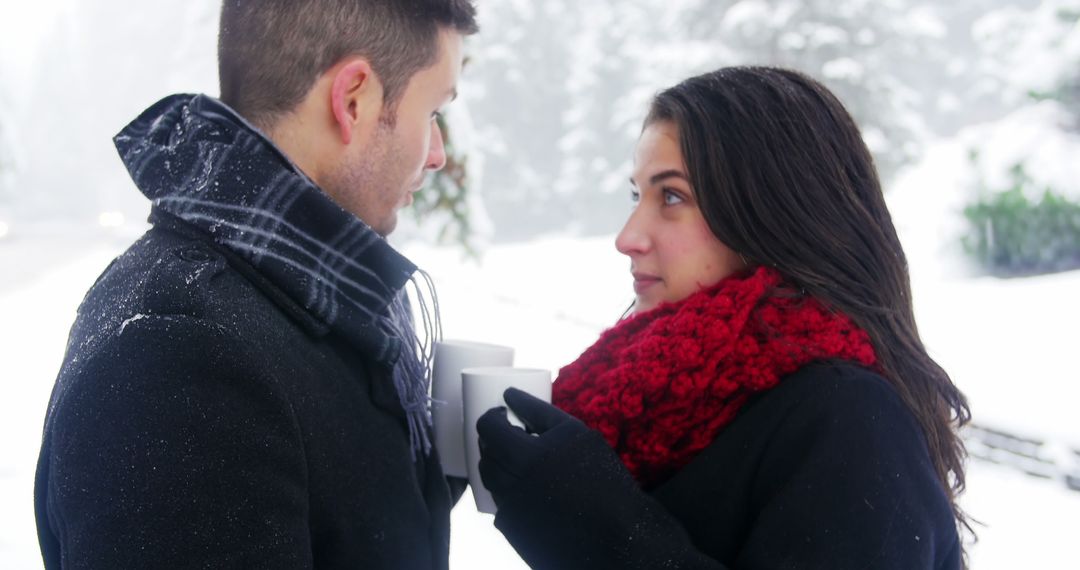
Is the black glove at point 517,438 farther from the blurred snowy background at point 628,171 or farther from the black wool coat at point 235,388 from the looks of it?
the blurred snowy background at point 628,171

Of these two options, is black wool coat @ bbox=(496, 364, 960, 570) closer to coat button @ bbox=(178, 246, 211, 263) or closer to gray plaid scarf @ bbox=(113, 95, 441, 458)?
gray plaid scarf @ bbox=(113, 95, 441, 458)

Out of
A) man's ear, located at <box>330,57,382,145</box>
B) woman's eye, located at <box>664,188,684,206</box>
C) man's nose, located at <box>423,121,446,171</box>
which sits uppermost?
man's ear, located at <box>330,57,382,145</box>

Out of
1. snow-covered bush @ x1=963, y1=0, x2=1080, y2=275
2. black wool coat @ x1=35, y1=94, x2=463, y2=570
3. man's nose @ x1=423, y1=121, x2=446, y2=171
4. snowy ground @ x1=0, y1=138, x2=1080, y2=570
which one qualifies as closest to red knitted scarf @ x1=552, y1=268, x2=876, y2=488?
black wool coat @ x1=35, y1=94, x2=463, y2=570

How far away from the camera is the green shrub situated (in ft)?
34.4

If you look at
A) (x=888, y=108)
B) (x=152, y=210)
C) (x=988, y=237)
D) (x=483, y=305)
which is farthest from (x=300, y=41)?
(x=888, y=108)

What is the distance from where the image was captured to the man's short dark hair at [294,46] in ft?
5.17

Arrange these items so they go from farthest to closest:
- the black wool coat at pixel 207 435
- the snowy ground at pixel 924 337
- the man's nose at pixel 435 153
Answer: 1. the snowy ground at pixel 924 337
2. the man's nose at pixel 435 153
3. the black wool coat at pixel 207 435

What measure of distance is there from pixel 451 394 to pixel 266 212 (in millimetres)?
651

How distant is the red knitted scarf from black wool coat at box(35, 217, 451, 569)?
1.53 ft

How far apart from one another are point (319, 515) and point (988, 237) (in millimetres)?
11614

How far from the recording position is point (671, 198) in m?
1.86

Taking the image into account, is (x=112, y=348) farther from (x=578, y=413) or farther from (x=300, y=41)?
(x=578, y=413)

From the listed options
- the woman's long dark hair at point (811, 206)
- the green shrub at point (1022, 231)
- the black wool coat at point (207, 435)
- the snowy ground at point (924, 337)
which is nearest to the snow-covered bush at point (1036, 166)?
the green shrub at point (1022, 231)

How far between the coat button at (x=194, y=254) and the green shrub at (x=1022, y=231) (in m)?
11.1
